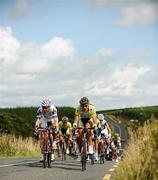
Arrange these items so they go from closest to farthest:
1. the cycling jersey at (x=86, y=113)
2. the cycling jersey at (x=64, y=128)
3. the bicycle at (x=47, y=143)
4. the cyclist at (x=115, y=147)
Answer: the bicycle at (x=47, y=143)
the cycling jersey at (x=86, y=113)
the cycling jersey at (x=64, y=128)
the cyclist at (x=115, y=147)

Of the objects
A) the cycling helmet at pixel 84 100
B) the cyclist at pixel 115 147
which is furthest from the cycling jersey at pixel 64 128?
the cycling helmet at pixel 84 100

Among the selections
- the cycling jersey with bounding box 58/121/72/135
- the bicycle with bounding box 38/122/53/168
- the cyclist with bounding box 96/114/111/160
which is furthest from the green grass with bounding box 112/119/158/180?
Answer: the cycling jersey with bounding box 58/121/72/135

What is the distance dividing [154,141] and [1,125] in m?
32.3

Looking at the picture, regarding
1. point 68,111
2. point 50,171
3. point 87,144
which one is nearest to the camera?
point 50,171

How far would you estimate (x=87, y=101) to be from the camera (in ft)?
51.5

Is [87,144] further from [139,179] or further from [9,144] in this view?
[9,144]

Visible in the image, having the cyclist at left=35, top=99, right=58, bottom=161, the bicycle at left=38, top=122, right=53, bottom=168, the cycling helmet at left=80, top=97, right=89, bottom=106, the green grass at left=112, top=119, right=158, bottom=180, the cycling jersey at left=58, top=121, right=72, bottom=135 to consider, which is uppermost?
the cycling helmet at left=80, top=97, right=89, bottom=106

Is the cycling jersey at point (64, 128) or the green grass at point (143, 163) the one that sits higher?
the cycling jersey at point (64, 128)

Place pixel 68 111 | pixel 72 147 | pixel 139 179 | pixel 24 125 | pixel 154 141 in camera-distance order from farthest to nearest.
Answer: pixel 68 111 → pixel 24 125 → pixel 72 147 → pixel 154 141 → pixel 139 179

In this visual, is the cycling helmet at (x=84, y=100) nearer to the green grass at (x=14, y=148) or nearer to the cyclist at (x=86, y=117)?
the cyclist at (x=86, y=117)

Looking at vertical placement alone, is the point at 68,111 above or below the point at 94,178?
above

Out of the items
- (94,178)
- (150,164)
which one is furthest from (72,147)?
(150,164)

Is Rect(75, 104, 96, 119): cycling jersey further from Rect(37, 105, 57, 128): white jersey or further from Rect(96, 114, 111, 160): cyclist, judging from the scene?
Rect(96, 114, 111, 160): cyclist

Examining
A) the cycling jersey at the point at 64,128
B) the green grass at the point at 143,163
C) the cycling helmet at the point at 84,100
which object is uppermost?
the cycling helmet at the point at 84,100
